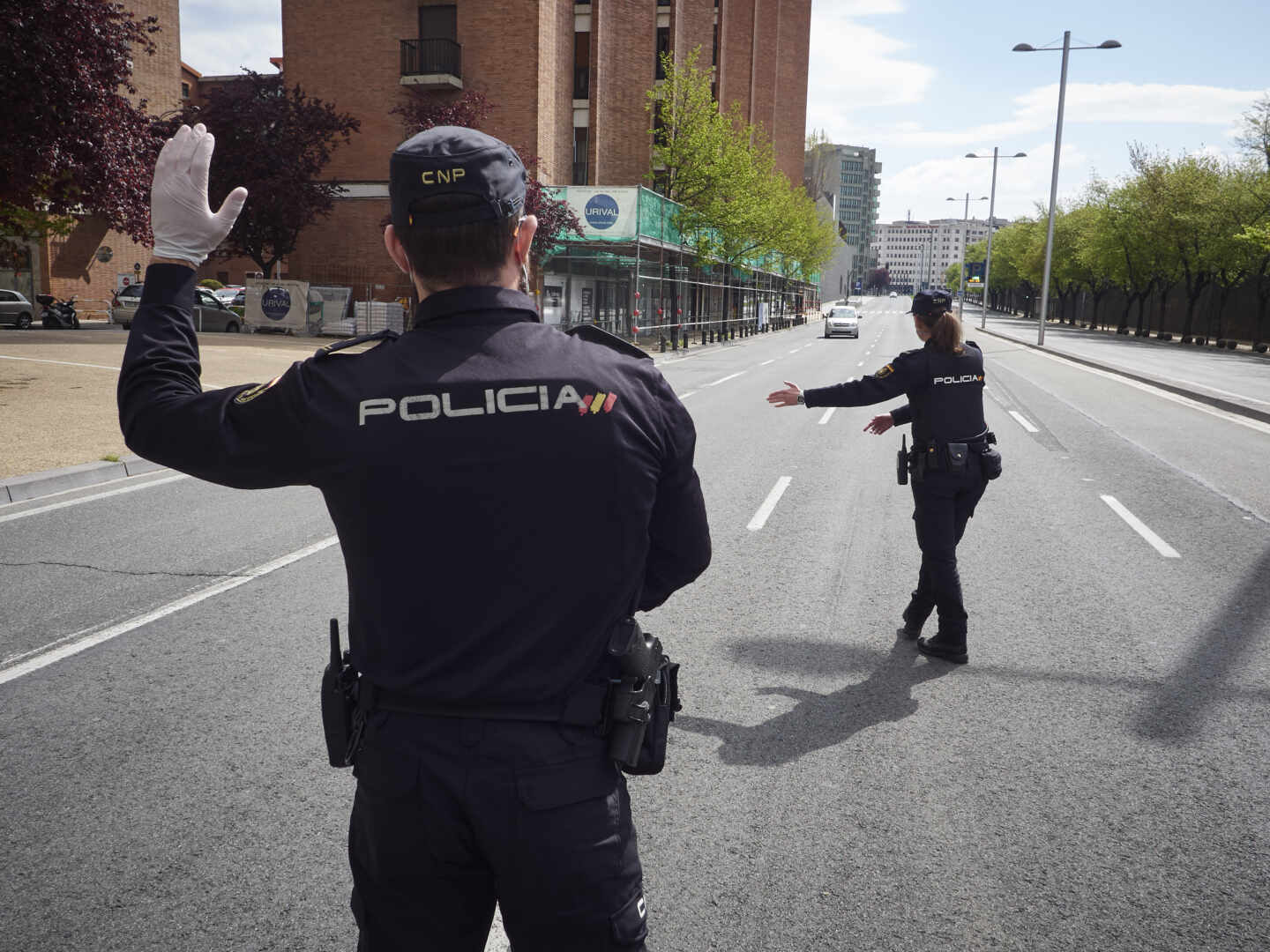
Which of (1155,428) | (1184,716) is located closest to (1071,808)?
(1184,716)

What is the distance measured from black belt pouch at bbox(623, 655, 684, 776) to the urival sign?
96.3 ft

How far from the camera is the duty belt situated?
1.69 metres

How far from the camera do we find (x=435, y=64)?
34.4m

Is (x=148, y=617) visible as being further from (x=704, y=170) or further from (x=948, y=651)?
(x=704, y=170)

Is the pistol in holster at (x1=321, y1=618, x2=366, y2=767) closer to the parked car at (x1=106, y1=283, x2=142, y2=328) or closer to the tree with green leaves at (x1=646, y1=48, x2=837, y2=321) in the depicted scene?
the parked car at (x1=106, y1=283, x2=142, y2=328)

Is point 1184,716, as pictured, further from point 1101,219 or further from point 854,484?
point 1101,219

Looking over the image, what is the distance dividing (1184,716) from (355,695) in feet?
13.8

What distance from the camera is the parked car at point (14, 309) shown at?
101 ft

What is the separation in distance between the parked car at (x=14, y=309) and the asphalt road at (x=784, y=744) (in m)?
27.3

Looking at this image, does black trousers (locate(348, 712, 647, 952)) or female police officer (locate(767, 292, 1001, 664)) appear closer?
black trousers (locate(348, 712, 647, 952))

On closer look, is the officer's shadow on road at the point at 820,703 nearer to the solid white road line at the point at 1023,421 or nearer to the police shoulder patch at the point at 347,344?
the police shoulder patch at the point at 347,344

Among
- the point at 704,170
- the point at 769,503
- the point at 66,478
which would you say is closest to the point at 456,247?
the point at 769,503

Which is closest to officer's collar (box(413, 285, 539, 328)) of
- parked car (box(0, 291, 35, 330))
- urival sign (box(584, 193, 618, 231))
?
urival sign (box(584, 193, 618, 231))

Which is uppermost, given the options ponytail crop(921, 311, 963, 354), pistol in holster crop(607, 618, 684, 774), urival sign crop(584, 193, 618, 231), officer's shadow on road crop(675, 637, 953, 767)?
urival sign crop(584, 193, 618, 231)
